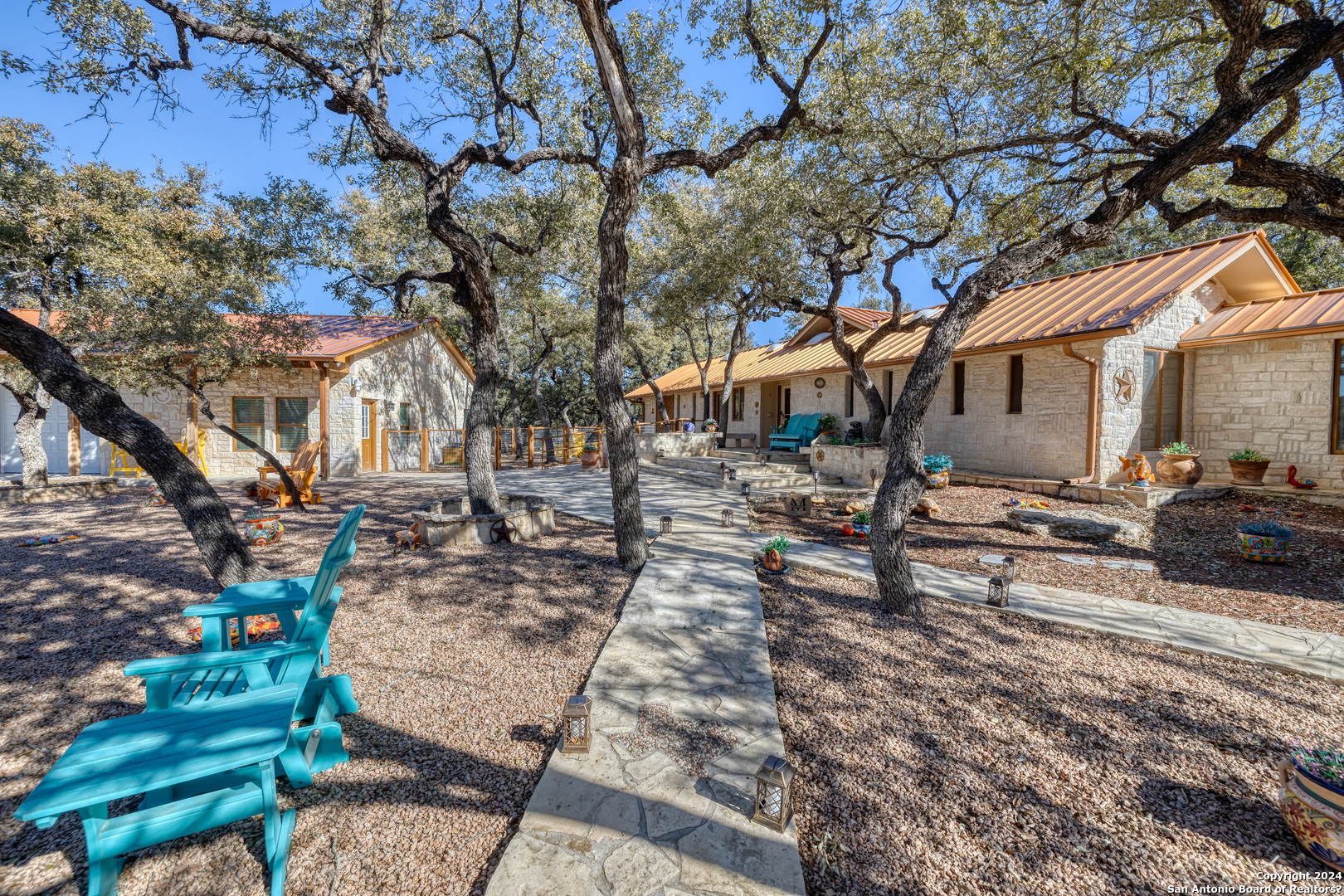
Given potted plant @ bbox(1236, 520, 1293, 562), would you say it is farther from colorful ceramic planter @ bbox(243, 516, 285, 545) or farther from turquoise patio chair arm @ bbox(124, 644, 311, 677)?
colorful ceramic planter @ bbox(243, 516, 285, 545)

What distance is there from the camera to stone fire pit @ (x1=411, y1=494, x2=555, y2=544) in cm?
639

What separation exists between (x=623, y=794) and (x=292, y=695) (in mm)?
1425

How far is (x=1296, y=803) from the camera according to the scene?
209 cm

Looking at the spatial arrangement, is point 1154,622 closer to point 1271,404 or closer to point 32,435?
point 1271,404

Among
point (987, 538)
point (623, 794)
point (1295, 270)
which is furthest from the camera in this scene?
point (1295, 270)

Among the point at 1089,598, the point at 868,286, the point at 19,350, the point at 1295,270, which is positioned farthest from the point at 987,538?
the point at 1295,270

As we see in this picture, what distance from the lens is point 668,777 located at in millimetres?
2396

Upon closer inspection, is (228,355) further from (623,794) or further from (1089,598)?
(1089,598)

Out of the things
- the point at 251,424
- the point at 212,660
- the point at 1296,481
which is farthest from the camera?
the point at 251,424

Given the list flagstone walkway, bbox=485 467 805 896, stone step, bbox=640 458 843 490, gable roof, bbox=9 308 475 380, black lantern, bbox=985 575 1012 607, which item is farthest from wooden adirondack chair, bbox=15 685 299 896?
gable roof, bbox=9 308 475 380

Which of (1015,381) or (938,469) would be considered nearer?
(938,469)

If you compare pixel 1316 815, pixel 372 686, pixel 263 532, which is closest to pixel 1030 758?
pixel 1316 815

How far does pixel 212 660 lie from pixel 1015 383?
42.2 feet

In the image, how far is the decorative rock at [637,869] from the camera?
1.84 meters
